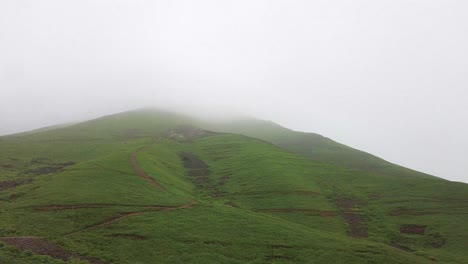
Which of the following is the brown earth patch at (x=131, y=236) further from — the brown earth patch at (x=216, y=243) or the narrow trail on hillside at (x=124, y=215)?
the brown earth patch at (x=216, y=243)

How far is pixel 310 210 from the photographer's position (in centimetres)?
6756

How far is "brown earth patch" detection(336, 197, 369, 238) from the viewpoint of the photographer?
188 ft

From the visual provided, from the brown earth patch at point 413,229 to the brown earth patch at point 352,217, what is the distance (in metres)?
6.48

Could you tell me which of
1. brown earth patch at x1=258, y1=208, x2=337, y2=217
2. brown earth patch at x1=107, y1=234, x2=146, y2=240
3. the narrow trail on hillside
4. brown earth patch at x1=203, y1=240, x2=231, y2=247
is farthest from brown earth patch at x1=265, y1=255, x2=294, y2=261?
brown earth patch at x1=258, y1=208, x2=337, y2=217

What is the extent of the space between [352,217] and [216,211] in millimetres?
27582

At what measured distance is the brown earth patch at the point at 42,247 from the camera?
3522 centimetres

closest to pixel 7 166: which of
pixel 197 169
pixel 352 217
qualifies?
pixel 197 169

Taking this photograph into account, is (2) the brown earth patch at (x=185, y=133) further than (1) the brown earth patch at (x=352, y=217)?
Yes

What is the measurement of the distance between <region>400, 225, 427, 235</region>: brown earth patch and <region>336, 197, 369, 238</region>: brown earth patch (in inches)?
255

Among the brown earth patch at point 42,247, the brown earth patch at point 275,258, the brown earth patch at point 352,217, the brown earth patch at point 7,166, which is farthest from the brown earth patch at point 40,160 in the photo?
the brown earth patch at point 352,217

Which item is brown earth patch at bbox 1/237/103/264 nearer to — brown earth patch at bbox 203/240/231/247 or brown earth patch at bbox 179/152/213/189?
brown earth patch at bbox 203/240/231/247

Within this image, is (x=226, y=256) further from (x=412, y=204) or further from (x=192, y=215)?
(x=412, y=204)

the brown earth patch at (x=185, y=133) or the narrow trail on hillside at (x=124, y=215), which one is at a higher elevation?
the brown earth patch at (x=185, y=133)

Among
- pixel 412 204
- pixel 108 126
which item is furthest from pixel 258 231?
pixel 108 126
